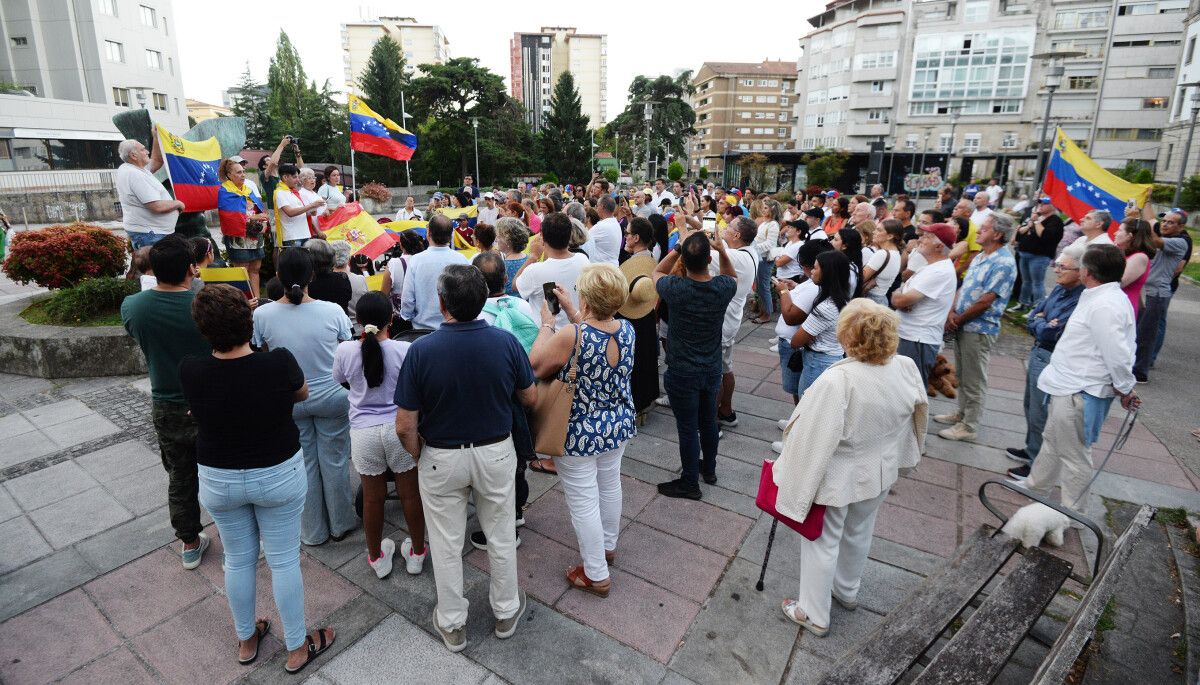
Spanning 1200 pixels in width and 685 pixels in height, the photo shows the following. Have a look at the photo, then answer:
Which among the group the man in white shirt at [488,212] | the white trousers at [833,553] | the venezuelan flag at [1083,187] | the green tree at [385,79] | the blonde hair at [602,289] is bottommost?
the white trousers at [833,553]

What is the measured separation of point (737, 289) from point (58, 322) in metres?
7.71

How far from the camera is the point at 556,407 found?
2984 mm

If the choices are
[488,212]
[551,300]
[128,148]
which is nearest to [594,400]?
[551,300]

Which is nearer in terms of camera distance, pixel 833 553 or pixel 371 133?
pixel 833 553

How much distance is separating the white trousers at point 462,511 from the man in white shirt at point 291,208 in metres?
5.72

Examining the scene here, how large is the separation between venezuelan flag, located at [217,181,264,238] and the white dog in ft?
25.8

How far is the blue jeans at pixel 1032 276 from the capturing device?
30.8 feet

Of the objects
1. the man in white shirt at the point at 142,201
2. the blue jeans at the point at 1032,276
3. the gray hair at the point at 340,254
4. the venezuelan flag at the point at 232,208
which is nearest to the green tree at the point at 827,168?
the blue jeans at the point at 1032,276

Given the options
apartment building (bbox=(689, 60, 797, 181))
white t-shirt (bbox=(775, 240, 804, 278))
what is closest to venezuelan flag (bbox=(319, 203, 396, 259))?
white t-shirt (bbox=(775, 240, 804, 278))

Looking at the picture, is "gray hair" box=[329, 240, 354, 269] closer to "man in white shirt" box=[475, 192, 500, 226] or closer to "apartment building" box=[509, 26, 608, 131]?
"man in white shirt" box=[475, 192, 500, 226]

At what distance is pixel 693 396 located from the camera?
13.1ft

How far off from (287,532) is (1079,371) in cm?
470

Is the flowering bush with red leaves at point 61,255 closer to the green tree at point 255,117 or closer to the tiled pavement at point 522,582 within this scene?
the tiled pavement at point 522,582

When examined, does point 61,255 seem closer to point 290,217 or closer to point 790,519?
point 290,217
